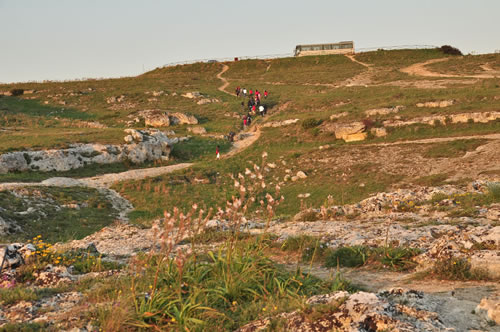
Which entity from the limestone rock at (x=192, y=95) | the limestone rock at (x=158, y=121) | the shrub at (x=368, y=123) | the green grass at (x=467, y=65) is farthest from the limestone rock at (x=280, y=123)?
the green grass at (x=467, y=65)

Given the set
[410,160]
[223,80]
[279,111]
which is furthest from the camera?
[223,80]

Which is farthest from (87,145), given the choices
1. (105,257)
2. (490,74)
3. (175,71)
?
(175,71)

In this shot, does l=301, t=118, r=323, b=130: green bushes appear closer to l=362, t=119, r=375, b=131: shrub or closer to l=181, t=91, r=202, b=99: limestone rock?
l=362, t=119, r=375, b=131: shrub

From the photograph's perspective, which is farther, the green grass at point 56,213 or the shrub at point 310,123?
the shrub at point 310,123

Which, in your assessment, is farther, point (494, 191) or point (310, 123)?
point (310, 123)

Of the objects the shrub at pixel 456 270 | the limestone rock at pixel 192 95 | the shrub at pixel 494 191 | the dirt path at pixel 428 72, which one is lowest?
the shrub at pixel 494 191

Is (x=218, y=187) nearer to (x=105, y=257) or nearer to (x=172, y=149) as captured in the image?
(x=172, y=149)

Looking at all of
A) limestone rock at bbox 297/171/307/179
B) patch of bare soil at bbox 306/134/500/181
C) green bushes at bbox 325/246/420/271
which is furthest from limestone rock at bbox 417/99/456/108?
green bushes at bbox 325/246/420/271

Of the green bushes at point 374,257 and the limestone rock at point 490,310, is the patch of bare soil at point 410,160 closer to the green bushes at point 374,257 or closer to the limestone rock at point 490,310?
the green bushes at point 374,257

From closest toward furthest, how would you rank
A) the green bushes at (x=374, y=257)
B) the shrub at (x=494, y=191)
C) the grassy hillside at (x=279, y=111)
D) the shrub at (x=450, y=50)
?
the green bushes at (x=374, y=257), the shrub at (x=494, y=191), the grassy hillside at (x=279, y=111), the shrub at (x=450, y=50)

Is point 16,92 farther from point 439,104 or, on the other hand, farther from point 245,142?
point 439,104

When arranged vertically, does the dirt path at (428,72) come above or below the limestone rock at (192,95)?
above

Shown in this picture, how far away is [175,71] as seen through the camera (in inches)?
4380

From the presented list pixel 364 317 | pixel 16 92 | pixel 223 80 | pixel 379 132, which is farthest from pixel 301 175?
pixel 16 92
